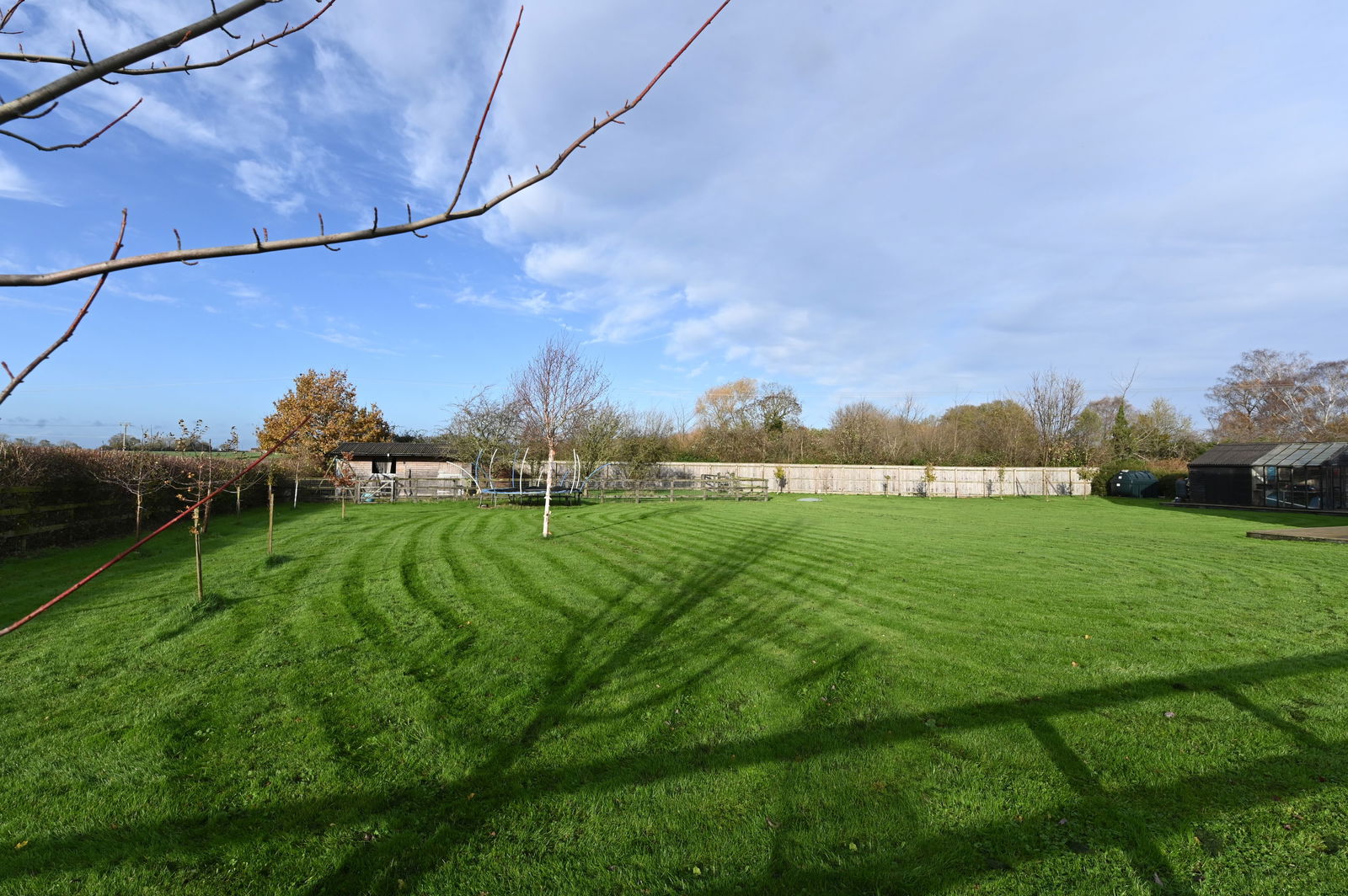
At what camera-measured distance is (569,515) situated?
16500mm

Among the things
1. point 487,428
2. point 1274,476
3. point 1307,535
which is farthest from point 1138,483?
point 487,428

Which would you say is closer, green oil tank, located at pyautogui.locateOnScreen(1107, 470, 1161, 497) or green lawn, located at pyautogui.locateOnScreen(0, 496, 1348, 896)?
green lawn, located at pyautogui.locateOnScreen(0, 496, 1348, 896)

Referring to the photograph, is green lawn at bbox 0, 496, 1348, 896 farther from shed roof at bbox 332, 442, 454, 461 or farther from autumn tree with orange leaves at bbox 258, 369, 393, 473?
autumn tree with orange leaves at bbox 258, 369, 393, 473

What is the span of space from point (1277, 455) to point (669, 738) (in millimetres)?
27577

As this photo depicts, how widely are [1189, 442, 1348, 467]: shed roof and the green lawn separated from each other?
57.3 ft

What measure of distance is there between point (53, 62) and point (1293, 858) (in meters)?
4.94

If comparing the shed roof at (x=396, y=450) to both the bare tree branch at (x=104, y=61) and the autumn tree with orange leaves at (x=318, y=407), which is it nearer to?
the autumn tree with orange leaves at (x=318, y=407)

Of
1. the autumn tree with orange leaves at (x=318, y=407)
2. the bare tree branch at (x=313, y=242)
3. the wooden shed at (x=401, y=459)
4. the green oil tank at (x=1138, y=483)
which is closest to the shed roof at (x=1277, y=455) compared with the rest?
the green oil tank at (x=1138, y=483)

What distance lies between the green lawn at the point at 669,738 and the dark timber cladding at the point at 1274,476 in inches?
693

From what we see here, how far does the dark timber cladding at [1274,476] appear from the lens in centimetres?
1925

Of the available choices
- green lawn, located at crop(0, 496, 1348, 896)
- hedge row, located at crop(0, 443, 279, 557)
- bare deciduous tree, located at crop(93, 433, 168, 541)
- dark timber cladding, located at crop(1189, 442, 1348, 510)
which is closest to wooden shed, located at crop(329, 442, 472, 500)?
hedge row, located at crop(0, 443, 279, 557)

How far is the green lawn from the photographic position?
258cm

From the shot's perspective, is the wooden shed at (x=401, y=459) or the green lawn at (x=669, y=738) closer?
the green lawn at (x=669, y=738)

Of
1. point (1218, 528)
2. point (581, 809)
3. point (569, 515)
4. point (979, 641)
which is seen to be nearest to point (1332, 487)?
point (1218, 528)
